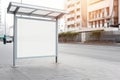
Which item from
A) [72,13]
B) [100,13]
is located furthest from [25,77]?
[72,13]

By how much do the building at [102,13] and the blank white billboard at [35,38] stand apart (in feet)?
194

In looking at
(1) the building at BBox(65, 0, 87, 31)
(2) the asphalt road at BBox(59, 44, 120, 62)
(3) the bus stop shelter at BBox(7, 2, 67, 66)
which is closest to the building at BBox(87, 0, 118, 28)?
(1) the building at BBox(65, 0, 87, 31)

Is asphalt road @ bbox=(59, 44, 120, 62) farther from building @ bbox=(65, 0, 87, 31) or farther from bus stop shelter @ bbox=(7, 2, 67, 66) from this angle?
building @ bbox=(65, 0, 87, 31)

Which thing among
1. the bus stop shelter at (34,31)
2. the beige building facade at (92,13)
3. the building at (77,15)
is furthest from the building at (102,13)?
the bus stop shelter at (34,31)

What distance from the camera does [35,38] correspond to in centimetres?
1183

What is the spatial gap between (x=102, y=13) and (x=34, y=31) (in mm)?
71694

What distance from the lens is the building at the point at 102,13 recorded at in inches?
2985

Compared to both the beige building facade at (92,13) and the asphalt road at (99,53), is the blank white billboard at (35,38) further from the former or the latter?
the beige building facade at (92,13)

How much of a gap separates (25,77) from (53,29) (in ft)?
14.3

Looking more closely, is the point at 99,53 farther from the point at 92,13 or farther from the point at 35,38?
the point at 92,13

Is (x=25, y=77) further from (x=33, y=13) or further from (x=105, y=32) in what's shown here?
(x=105, y=32)

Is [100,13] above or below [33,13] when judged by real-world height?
above

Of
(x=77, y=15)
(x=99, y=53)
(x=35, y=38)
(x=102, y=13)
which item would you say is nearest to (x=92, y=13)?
(x=102, y=13)

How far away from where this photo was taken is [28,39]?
11586mm
